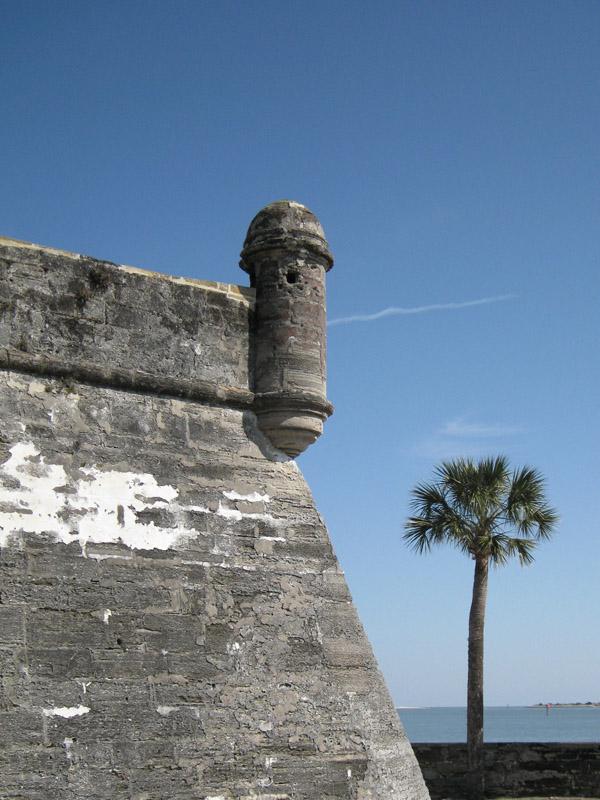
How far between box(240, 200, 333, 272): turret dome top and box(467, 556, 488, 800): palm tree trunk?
951 centimetres

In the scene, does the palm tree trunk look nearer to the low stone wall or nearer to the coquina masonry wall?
the low stone wall

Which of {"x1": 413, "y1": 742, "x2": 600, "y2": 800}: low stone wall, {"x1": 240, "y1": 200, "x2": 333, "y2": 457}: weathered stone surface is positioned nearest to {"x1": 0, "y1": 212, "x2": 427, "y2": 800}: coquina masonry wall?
{"x1": 240, "y1": 200, "x2": 333, "y2": 457}: weathered stone surface

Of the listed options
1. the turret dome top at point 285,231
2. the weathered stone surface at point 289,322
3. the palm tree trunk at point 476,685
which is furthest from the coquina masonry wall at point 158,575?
the palm tree trunk at point 476,685

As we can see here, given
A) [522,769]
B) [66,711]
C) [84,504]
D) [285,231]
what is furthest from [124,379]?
[522,769]

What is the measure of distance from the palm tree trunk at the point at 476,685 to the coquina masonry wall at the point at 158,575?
8307mm

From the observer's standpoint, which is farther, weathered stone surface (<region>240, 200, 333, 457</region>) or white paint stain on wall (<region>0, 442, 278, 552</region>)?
weathered stone surface (<region>240, 200, 333, 457</region>)

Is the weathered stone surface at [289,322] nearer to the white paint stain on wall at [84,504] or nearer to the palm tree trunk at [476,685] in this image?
the white paint stain on wall at [84,504]

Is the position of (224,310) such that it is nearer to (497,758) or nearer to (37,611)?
(37,611)

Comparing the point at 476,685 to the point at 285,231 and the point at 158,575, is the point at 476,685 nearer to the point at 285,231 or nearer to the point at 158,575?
the point at 285,231

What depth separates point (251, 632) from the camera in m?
6.45

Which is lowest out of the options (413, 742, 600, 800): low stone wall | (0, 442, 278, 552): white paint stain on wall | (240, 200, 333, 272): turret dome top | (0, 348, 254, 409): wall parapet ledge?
(413, 742, 600, 800): low stone wall

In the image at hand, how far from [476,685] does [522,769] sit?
138 centimetres

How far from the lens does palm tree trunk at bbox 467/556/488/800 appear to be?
14.4m

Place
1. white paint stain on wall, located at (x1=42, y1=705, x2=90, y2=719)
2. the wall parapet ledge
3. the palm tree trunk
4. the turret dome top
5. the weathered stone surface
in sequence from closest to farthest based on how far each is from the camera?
white paint stain on wall, located at (x1=42, y1=705, x2=90, y2=719) < the wall parapet ledge < the weathered stone surface < the turret dome top < the palm tree trunk
